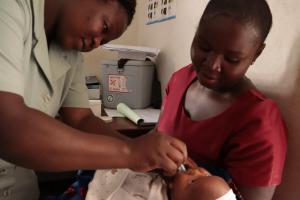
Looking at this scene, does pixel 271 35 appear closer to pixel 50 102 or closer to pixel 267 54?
pixel 267 54

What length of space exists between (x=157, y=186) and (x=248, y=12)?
1.78 feet

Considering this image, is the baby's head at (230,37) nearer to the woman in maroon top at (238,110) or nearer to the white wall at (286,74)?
the woman in maroon top at (238,110)

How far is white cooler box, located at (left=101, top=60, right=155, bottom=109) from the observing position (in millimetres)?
1893

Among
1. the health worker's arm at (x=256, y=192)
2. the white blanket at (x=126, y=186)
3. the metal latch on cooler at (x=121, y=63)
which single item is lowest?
the white blanket at (x=126, y=186)

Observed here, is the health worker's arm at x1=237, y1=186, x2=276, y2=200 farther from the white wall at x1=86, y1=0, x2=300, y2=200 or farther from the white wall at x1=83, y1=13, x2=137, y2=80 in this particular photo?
the white wall at x1=83, y1=13, x2=137, y2=80

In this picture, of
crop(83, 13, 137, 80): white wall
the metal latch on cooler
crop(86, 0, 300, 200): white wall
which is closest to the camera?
crop(86, 0, 300, 200): white wall

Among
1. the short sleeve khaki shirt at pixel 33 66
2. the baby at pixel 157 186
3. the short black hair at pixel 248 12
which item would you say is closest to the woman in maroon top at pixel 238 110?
the short black hair at pixel 248 12

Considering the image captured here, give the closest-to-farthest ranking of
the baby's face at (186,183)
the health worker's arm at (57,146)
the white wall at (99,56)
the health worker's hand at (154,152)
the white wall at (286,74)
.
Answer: the health worker's arm at (57,146)
the health worker's hand at (154,152)
the baby's face at (186,183)
the white wall at (286,74)
the white wall at (99,56)

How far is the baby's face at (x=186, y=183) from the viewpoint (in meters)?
0.73

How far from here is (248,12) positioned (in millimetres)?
754

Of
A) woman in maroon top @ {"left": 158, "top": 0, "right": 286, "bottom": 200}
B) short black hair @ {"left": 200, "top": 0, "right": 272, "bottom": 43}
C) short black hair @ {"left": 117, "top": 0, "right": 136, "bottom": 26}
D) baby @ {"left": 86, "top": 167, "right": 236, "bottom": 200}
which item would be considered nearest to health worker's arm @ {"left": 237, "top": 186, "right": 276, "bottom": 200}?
woman in maroon top @ {"left": 158, "top": 0, "right": 286, "bottom": 200}

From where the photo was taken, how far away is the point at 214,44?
0.79m

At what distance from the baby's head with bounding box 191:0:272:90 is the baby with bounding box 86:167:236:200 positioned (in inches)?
11.5

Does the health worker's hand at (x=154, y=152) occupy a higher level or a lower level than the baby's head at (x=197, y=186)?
higher
